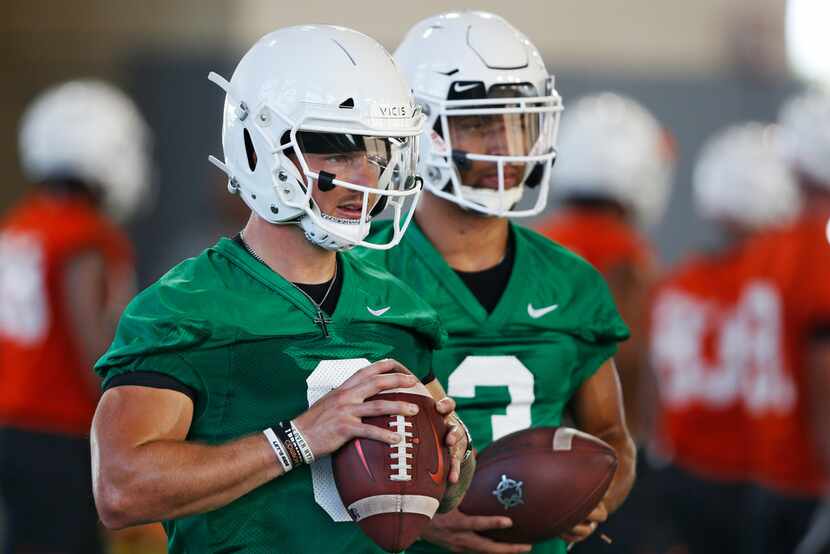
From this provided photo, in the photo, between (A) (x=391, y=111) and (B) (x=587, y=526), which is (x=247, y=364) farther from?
(B) (x=587, y=526)

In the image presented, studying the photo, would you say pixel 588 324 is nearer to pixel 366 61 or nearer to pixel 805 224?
pixel 366 61

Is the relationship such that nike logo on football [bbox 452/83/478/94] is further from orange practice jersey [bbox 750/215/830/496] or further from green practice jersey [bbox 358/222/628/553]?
orange practice jersey [bbox 750/215/830/496]

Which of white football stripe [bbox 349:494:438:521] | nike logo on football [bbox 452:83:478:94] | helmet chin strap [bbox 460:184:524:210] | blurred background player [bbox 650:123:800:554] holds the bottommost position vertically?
blurred background player [bbox 650:123:800:554]

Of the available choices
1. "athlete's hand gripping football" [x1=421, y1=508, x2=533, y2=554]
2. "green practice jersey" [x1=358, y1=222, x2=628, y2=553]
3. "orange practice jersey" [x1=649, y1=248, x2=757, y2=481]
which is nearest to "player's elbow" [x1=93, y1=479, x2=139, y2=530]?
"athlete's hand gripping football" [x1=421, y1=508, x2=533, y2=554]

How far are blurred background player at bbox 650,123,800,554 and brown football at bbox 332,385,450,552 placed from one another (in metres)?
2.52

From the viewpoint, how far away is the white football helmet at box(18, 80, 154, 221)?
5.01m

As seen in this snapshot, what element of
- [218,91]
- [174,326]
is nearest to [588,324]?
[174,326]

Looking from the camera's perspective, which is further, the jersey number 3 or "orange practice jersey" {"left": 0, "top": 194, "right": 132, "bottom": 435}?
"orange practice jersey" {"left": 0, "top": 194, "right": 132, "bottom": 435}

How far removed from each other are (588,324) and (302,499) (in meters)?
0.88

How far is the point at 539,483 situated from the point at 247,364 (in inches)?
26.4

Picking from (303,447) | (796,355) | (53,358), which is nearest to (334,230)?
(303,447)

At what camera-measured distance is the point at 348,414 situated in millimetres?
2135

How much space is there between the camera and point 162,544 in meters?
5.96

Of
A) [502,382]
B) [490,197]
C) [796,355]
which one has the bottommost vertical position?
[796,355]
